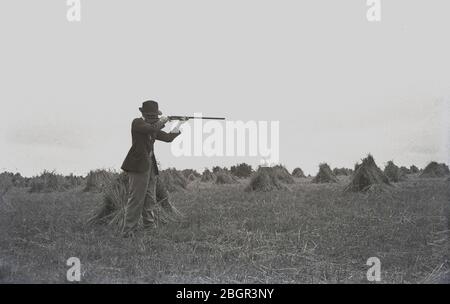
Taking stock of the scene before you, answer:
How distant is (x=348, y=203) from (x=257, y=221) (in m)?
2.84

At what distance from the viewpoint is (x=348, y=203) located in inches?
392

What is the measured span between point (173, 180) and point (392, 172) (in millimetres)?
7048

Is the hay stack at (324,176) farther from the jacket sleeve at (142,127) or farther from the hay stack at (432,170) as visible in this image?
the jacket sleeve at (142,127)

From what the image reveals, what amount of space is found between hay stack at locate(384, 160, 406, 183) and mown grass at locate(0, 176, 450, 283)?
496 cm

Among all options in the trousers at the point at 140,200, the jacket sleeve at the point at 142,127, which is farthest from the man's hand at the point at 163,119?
the trousers at the point at 140,200

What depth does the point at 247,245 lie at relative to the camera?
636cm

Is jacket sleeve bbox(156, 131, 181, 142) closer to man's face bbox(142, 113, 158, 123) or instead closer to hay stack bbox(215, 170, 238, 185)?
man's face bbox(142, 113, 158, 123)

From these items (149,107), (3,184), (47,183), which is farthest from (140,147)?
(47,183)

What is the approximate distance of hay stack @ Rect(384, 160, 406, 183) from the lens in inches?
582

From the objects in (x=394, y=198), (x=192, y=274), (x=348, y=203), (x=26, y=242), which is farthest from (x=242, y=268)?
(x=394, y=198)

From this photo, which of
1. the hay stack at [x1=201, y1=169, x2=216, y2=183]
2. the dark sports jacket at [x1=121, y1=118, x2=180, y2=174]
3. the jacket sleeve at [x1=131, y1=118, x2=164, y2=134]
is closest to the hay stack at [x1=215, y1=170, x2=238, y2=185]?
the hay stack at [x1=201, y1=169, x2=216, y2=183]

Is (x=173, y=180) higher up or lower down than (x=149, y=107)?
lower down

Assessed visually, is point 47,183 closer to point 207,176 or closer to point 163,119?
point 207,176
